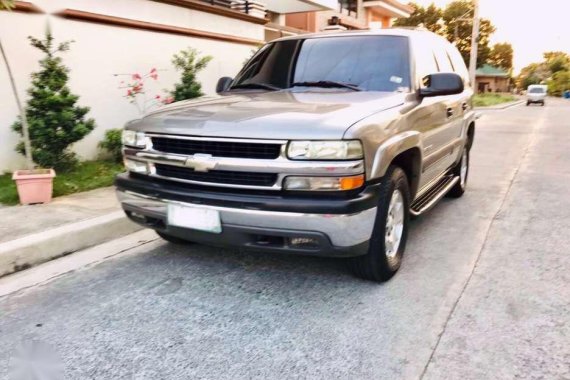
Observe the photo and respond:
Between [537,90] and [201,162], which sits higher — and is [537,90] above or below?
below

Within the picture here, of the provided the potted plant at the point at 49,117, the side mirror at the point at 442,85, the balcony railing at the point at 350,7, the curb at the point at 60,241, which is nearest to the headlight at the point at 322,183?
the side mirror at the point at 442,85

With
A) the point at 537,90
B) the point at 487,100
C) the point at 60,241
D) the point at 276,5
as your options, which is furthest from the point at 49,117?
the point at 537,90

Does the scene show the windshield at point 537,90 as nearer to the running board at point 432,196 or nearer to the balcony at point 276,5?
the balcony at point 276,5

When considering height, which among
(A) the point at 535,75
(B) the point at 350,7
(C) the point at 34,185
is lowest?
(C) the point at 34,185

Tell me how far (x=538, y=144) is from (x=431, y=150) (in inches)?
344

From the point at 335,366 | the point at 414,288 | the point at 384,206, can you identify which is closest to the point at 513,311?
the point at 414,288

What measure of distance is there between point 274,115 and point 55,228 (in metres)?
2.56

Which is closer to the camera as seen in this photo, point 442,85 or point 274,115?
point 274,115

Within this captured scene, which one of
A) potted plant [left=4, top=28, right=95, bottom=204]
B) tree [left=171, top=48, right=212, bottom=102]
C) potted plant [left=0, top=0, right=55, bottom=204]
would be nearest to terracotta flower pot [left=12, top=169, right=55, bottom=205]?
potted plant [left=0, top=0, right=55, bottom=204]

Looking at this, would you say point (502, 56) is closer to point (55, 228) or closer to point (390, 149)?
point (390, 149)

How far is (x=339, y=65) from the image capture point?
415 centimetres

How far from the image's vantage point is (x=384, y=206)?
10.4 ft

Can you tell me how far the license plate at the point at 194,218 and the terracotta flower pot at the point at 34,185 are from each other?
8.80ft

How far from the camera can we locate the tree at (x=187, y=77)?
8.52 metres
